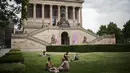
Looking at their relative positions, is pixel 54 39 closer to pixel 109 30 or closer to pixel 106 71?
pixel 106 71

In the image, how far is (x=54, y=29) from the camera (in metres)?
73.9

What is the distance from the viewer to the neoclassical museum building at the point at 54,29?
2608 inches

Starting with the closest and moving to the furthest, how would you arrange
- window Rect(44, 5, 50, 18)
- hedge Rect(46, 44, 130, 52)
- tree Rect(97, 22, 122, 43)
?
hedge Rect(46, 44, 130, 52) < window Rect(44, 5, 50, 18) < tree Rect(97, 22, 122, 43)

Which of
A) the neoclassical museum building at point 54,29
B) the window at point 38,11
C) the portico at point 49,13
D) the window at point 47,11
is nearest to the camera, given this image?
the neoclassical museum building at point 54,29

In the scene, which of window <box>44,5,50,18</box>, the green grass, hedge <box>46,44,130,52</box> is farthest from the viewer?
window <box>44,5,50,18</box>

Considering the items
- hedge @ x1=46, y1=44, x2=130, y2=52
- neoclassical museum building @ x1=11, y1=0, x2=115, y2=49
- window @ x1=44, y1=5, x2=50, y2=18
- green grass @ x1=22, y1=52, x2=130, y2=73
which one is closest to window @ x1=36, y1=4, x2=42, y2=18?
neoclassical museum building @ x1=11, y1=0, x2=115, y2=49

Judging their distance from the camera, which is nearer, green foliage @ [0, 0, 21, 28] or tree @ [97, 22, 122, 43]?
green foliage @ [0, 0, 21, 28]

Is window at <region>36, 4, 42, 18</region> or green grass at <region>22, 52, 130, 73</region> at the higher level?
window at <region>36, 4, 42, 18</region>

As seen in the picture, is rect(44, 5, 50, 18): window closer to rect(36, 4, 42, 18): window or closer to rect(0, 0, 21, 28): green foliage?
rect(36, 4, 42, 18): window

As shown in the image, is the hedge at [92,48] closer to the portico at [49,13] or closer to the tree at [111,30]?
the portico at [49,13]

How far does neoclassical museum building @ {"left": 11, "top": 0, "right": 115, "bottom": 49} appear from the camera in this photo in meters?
66.2

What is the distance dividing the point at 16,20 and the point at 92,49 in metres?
27.3

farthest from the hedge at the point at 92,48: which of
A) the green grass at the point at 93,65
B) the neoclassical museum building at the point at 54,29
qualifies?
the green grass at the point at 93,65

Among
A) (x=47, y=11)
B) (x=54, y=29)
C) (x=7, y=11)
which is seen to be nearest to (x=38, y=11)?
(x=47, y=11)
